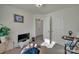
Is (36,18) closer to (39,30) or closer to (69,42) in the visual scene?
(39,30)

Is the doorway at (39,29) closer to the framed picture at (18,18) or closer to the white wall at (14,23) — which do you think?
the white wall at (14,23)

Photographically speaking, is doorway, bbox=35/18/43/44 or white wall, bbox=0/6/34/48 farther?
doorway, bbox=35/18/43/44

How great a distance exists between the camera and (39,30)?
1241mm

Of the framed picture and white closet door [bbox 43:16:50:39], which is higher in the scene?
the framed picture

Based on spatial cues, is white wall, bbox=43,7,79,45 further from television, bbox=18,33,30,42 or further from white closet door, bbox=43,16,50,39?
television, bbox=18,33,30,42

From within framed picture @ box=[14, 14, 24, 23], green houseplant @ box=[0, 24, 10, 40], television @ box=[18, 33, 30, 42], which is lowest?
television @ box=[18, 33, 30, 42]

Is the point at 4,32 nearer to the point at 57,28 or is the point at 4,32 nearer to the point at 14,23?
the point at 14,23

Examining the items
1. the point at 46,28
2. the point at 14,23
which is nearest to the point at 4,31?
the point at 14,23

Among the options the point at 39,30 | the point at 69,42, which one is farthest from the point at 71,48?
the point at 39,30

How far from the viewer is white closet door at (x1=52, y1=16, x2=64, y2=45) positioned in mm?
1239

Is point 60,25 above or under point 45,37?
above

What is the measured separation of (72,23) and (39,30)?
1.54 ft

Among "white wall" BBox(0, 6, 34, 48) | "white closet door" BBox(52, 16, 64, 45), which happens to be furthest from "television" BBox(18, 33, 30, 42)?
"white closet door" BBox(52, 16, 64, 45)

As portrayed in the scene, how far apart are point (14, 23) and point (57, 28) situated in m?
0.60
